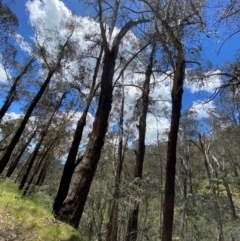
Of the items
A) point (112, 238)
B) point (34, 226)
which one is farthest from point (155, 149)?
point (34, 226)

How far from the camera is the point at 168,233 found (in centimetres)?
537

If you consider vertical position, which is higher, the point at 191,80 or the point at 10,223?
the point at 191,80

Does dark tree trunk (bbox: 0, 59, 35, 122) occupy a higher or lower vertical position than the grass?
higher

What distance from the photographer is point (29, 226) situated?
3.71 meters

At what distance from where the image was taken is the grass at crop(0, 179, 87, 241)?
341 centimetres

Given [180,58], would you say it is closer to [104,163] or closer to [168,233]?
Result: [168,233]

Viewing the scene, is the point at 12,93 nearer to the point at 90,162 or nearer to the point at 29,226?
the point at 90,162

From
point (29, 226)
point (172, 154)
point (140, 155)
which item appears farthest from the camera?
point (140, 155)

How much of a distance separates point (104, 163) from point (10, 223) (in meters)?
23.0

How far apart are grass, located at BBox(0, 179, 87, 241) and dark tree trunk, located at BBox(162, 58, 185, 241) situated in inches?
87.9

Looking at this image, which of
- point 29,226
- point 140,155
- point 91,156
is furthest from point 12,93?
point 29,226

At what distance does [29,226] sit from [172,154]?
11.7 ft

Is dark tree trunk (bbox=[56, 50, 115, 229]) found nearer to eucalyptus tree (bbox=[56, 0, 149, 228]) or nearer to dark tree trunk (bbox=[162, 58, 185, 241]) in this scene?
eucalyptus tree (bbox=[56, 0, 149, 228])

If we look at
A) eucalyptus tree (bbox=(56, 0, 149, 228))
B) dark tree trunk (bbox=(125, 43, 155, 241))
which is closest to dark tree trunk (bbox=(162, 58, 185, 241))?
eucalyptus tree (bbox=(56, 0, 149, 228))
